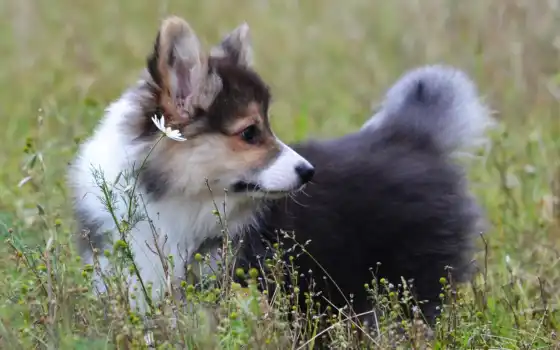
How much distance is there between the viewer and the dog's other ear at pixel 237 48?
Answer: 4020 millimetres

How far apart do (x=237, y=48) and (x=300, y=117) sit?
2.96 meters

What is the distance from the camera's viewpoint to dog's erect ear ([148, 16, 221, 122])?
11.8ft

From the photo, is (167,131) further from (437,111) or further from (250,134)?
(437,111)

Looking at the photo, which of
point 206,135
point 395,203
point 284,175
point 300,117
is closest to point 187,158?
point 206,135

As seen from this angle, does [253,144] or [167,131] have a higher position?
[167,131]

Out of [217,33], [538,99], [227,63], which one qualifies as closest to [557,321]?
[227,63]

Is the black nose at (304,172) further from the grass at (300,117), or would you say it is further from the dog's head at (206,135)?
the grass at (300,117)

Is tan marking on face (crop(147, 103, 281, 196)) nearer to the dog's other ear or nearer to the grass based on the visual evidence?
A: the dog's other ear

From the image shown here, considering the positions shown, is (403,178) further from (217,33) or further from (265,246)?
(217,33)

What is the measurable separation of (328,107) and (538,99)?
1.71 metres

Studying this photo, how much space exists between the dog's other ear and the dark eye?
400 mm

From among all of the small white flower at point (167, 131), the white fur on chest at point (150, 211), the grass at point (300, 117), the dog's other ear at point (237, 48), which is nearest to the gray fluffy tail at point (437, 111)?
the grass at point (300, 117)

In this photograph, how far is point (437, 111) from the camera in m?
4.45

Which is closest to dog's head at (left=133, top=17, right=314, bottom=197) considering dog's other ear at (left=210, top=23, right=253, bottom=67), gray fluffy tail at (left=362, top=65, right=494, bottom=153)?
dog's other ear at (left=210, top=23, right=253, bottom=67)
